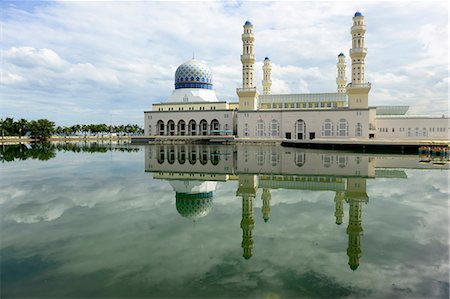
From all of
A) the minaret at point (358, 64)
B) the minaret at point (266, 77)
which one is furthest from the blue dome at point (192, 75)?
the minaret at point (358, 64)

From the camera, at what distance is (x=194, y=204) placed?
995 cm

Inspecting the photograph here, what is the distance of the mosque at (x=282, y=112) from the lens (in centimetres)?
4897

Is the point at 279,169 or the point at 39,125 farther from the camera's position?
the point at 39,125

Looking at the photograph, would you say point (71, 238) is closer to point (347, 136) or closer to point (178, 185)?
point (178, 185)

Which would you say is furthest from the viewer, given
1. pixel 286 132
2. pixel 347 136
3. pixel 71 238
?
pixel 286 132

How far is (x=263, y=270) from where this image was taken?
5.23m

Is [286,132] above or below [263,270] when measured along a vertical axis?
above

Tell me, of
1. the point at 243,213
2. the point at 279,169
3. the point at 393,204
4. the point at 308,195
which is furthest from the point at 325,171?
the point at 243,213

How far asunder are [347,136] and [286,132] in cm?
939

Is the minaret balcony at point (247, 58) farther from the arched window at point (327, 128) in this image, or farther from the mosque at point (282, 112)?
the arched window at point (327, 128)

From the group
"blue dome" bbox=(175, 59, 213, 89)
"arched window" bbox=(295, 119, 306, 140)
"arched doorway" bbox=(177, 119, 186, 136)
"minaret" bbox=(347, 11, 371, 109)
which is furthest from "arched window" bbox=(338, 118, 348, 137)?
"arched doorway" bbox=(177, 119, 186, 136)

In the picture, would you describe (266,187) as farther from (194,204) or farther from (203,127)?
(203,127)

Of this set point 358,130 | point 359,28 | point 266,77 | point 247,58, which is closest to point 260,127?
point 247,58

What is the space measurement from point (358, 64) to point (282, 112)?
13353mm
